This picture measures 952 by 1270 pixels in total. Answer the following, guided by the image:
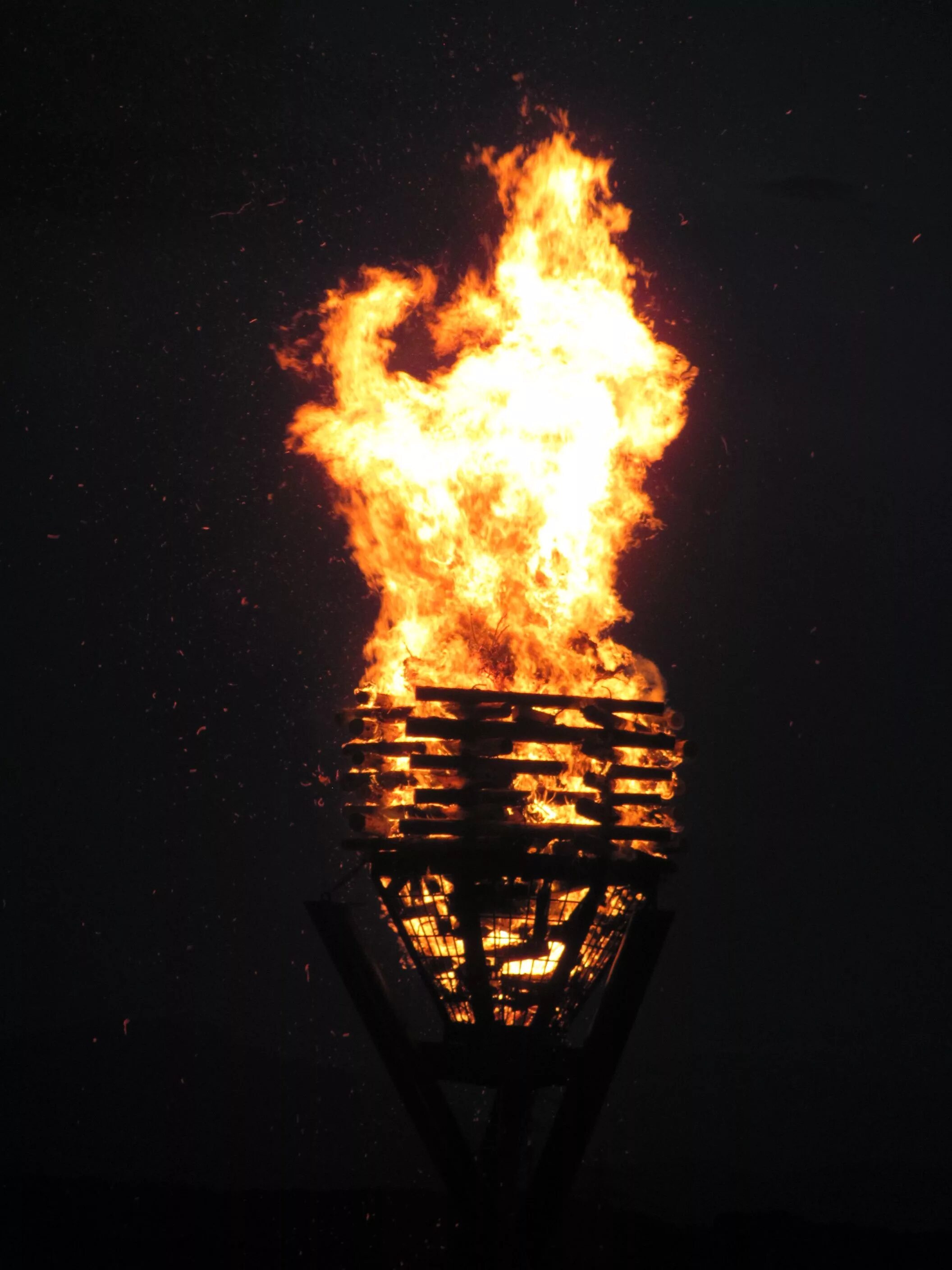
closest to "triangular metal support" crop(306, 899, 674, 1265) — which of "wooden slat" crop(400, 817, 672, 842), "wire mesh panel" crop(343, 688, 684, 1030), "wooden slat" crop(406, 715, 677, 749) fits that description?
"wire mesh panel" crop(343, 688, 684, 1030)

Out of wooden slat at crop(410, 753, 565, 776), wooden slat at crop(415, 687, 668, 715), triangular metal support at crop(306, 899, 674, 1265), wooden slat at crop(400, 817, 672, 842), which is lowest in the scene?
triangular metal support at crop(306, 899, 674, 1265)

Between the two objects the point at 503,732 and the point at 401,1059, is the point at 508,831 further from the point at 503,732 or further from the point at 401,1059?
the point at 401,1059

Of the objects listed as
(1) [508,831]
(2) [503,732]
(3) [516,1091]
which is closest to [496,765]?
(2) [503,732]

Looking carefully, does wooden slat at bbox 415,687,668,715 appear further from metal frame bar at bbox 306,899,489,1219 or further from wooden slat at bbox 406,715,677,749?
metal frame bar at bbox 306,899,489,1219

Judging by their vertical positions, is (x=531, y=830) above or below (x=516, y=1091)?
above

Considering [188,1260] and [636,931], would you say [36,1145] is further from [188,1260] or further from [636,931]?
[636,931]

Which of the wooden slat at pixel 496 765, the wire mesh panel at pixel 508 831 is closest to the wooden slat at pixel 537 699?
the wire mesh panel at pixel 508 831

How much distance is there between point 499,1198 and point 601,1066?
184 cm

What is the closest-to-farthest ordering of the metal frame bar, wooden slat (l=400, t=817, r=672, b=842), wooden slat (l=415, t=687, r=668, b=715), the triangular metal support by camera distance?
wooden slat (l=400, t=817, r=672, b=842)
wooden slat (l=415, t=687, r=668, b=715)
the triangular metal support
the metal frame bar

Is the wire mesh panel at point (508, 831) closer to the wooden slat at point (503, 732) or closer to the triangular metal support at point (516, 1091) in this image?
the wooden slat at point (503, 732)

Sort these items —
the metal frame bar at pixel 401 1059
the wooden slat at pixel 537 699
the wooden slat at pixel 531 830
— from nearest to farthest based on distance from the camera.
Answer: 1. the wooden slat at pixel 531 830
2. the wooden slat at pixel 537 699
3. the metal frame bar at pixel 401 1059

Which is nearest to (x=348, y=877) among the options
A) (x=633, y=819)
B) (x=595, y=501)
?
(x=633, y=819)

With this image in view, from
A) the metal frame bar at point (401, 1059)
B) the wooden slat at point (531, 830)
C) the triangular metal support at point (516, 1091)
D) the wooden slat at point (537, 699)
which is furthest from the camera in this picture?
the metal frame bar at point (401, 1059)

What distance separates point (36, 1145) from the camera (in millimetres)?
139750
